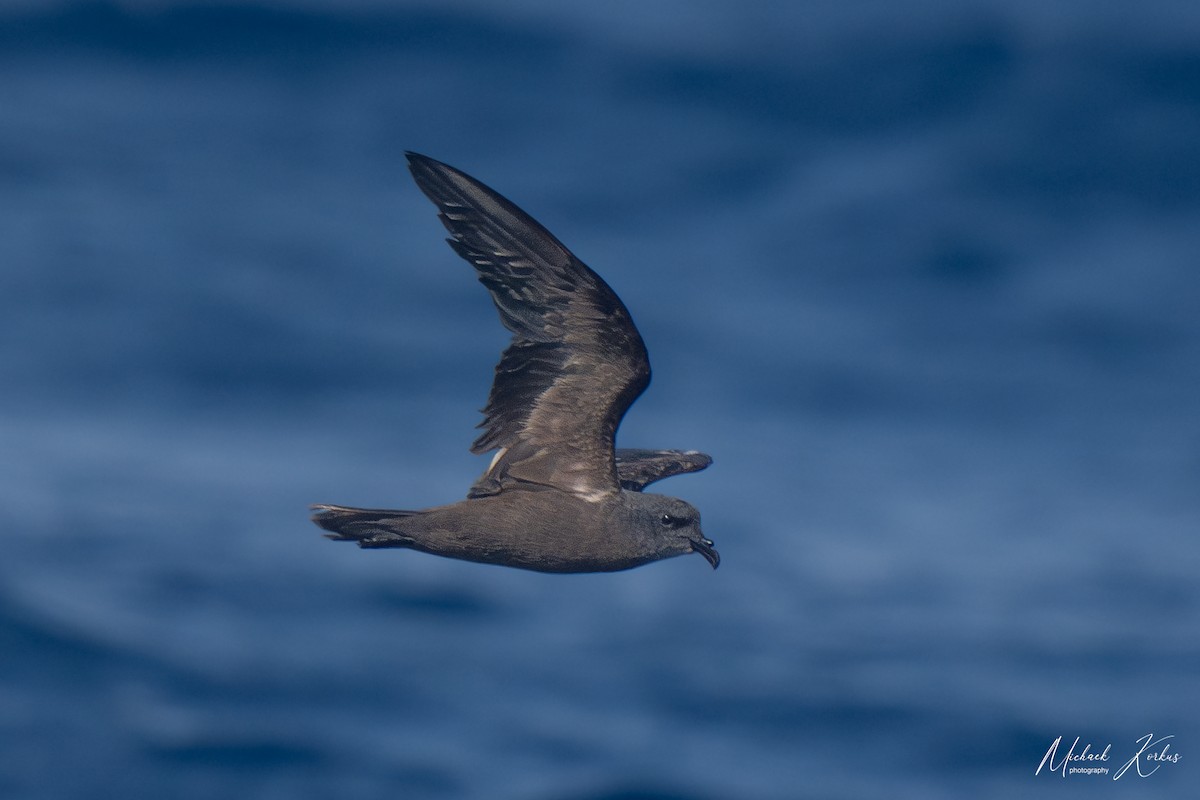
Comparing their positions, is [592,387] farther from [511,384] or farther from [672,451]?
[672,451]

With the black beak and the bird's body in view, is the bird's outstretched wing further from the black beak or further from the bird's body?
the black beak

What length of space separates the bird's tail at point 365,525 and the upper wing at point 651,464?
2.25 meters

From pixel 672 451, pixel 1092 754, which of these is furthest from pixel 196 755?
pixel 672 451

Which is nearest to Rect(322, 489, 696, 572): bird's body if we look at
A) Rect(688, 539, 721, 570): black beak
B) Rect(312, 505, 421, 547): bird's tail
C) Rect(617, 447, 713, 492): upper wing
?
Rect(312, 505, 421, 547): bird's tail

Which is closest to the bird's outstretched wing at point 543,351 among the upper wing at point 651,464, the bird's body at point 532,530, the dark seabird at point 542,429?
the dark seabird at point 542,429

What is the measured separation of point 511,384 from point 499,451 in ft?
1.68

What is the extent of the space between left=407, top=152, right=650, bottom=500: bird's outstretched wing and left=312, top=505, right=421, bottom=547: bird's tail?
712mm

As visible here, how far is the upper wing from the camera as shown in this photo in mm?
11719

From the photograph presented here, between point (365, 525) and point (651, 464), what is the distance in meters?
2.98

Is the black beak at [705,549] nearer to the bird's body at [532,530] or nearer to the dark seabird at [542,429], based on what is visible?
the dark seabird at [542,429]

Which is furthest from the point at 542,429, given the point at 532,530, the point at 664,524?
the point at 664,524

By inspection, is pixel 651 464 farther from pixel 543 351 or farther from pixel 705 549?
pixel 543 351

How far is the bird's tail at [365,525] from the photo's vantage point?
969 cm

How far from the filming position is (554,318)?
9898 millimetres
